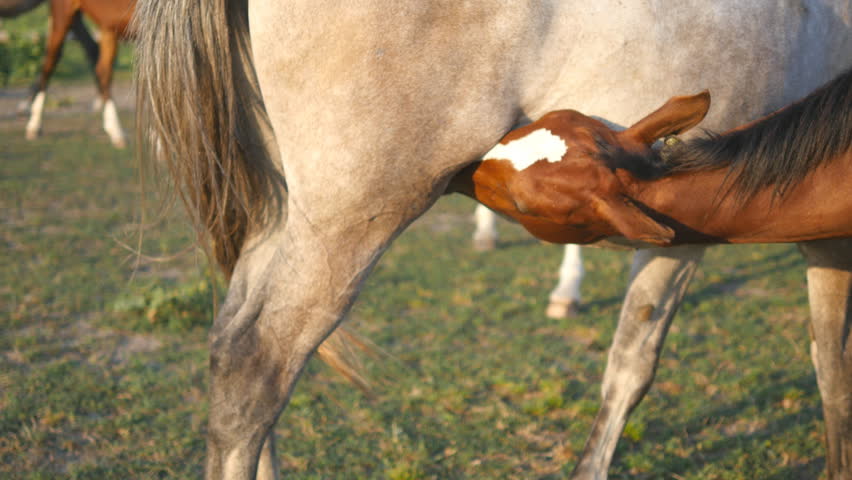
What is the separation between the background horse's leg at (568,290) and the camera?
4.56 m

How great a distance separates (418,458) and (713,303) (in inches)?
110

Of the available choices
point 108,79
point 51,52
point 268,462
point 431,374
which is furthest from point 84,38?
point 268,462

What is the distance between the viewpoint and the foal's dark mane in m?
1.69

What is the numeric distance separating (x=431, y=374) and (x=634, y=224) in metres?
2.36

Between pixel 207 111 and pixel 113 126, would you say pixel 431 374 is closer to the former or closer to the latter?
pixel 207 111

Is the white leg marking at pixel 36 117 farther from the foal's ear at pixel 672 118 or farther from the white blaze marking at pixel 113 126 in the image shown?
the foal's ear at pixel 672 118

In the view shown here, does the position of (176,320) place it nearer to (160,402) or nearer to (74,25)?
(160,402)

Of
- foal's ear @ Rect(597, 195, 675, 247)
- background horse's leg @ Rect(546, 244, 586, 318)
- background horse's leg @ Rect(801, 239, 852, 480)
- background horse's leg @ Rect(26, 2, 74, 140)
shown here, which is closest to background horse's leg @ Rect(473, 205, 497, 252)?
background horse's leg @ Rect(546, 244, 586, 318)

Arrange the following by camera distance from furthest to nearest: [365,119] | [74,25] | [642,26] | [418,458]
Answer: [74,25] < [418,458] < [642,26] < [365,119]

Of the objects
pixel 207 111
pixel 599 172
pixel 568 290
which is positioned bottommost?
pixel 568 290

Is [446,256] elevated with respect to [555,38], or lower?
lower

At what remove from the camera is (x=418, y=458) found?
115 inches

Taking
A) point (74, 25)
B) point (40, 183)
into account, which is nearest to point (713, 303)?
point (40, 183)

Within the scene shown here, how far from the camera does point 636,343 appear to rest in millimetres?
2641
